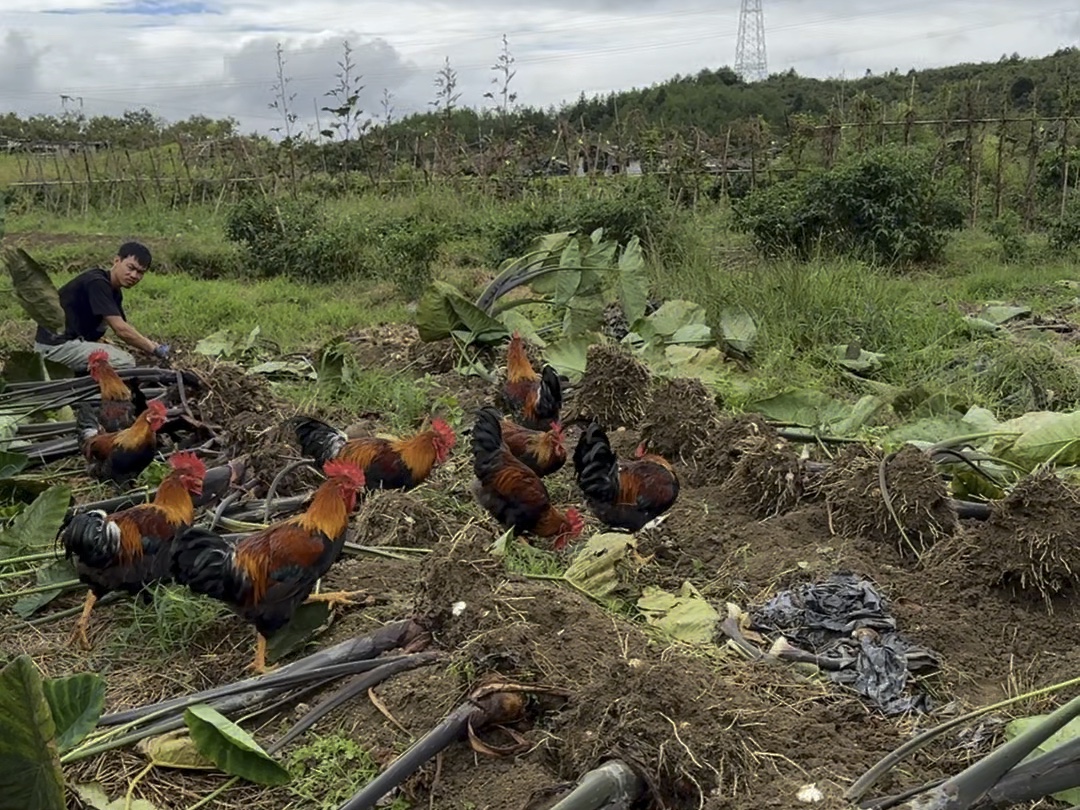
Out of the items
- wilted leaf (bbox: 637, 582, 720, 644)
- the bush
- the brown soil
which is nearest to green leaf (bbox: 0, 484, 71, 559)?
the brown soil

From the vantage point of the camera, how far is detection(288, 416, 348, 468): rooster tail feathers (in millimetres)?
4270

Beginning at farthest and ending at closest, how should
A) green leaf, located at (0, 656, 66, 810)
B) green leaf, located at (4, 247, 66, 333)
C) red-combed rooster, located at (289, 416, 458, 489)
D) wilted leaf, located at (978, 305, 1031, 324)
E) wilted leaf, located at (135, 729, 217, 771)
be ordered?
1. wilted leaf, located at (978, 305, 1031, 324)
2. green leaf, located at (4, 247, 66, 333)
3. red-combed rooster, located at (289, 416, 458, 489)
4. wilted leaf, located at (135, 729, 217, 771)
5. green leaf, located at (0, 656, 66, 810)

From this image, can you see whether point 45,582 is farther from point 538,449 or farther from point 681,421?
point 681,421

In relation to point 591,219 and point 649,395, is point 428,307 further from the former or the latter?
point 591,219

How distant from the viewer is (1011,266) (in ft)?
33.8

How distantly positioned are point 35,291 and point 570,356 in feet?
11.7

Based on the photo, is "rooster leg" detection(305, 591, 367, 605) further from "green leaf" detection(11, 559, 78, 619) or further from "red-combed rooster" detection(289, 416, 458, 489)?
"green leaf" detection(11, 559, 78, 619)

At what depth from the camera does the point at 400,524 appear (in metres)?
3.73

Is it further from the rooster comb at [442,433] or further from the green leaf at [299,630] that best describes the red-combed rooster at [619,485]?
the green leaf at [299,630]

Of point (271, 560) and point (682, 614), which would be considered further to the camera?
point (682, 614)

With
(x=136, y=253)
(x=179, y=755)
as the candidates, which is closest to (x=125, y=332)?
(x=136, y=253)

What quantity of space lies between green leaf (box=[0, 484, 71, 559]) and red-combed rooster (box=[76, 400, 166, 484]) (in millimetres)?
421

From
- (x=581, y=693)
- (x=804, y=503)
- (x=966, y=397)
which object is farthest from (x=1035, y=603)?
(x=966, y=397)

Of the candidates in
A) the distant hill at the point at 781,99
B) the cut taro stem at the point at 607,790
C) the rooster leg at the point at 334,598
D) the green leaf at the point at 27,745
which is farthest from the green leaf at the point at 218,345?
the distant hill at the point at 781,99
